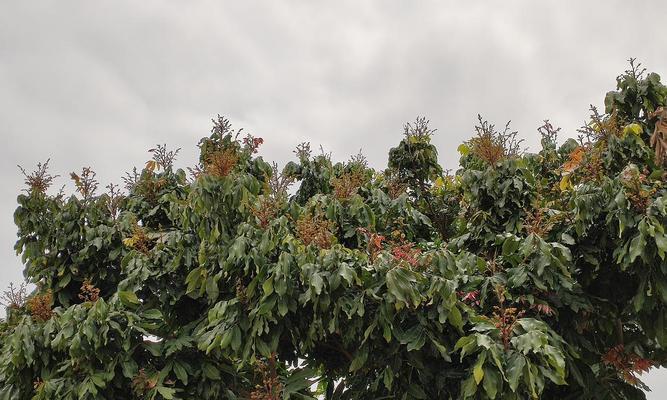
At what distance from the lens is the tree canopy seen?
4.02m

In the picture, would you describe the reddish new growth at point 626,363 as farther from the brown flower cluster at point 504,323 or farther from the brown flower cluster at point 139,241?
the brown flower cluster at point 139,241

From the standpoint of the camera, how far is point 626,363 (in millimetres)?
4535

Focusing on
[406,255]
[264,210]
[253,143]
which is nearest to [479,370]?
[406,255]

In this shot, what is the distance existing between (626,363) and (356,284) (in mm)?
1931

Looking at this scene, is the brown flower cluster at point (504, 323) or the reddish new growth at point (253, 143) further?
the reddish new growth at point (253, 143)

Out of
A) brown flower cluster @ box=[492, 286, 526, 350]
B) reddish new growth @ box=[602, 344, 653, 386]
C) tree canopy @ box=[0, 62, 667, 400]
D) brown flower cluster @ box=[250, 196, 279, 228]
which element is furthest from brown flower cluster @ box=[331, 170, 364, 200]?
reddish new growth @ box=[602, 344, 653, 386]

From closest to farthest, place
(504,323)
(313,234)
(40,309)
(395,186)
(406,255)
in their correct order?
(504,323) < (406,255) < (313,234) < (40,309) < (395,186)

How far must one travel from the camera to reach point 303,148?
6211 millimetres

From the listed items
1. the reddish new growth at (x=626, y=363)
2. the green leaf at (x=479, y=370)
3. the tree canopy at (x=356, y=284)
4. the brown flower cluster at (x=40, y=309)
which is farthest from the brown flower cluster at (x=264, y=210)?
the reddish new growth at (x=626, y=363)

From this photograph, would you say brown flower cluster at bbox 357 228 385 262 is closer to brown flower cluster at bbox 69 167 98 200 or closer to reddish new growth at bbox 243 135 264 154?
reddish new growth at bbox 243 135 264 154

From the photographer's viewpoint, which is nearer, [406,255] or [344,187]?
[406,255]

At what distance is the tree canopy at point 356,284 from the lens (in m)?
4.02

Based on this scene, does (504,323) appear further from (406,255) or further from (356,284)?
(356,284)

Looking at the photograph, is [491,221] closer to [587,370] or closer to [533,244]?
[533,244]
